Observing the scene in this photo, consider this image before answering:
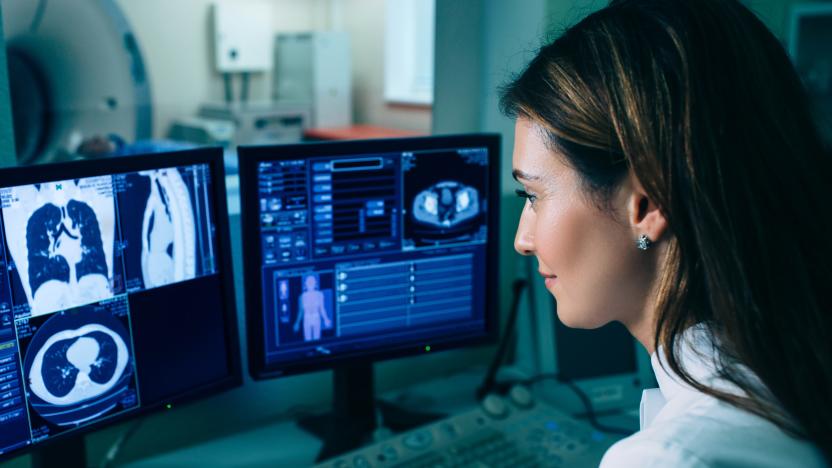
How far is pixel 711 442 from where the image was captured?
0.58 meters

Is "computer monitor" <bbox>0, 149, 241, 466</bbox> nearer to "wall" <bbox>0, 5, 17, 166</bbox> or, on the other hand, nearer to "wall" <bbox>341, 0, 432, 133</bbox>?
"wall" <bbox>0, 5, 17, 166</bbox>

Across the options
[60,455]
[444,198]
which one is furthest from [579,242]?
[60,455]

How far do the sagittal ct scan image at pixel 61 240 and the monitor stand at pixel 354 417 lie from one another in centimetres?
48

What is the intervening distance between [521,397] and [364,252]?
42 cm

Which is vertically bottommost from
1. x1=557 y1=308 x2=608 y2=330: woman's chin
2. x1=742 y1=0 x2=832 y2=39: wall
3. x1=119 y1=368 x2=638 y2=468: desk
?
x1=119 y1=368 x2=638 y2=468: desk

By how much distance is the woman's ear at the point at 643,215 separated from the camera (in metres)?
0.72

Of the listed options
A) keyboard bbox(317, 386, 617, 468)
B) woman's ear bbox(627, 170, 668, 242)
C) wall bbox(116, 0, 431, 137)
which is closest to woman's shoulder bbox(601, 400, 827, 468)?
woman's ear bbox(627, 170, 668, 242)

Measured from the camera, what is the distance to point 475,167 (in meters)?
1.24

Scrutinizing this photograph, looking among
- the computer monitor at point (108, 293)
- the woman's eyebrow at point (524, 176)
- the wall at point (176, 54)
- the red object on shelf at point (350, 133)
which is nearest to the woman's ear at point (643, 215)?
the woman's eyebrow at point (524, 176)

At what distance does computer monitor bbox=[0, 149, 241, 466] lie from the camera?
34.4 inches

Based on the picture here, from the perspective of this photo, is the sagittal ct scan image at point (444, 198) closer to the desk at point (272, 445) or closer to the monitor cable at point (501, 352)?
the monitor cable at point (501, 352)

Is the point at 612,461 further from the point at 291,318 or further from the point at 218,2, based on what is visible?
the point at 218,2

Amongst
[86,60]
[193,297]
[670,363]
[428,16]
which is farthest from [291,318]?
[428,16]

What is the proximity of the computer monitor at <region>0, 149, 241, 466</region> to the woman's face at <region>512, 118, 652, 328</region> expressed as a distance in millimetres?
486
